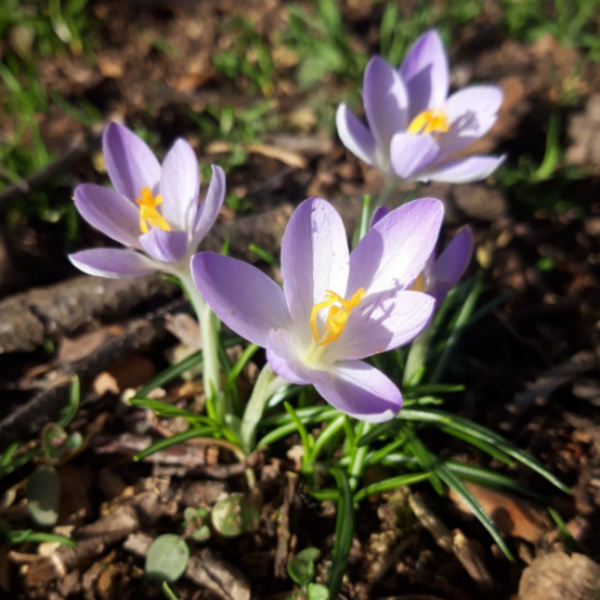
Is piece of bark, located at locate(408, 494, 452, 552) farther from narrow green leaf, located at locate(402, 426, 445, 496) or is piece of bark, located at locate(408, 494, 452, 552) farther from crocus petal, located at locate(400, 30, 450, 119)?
crocus petal, located at locate(400, 30, 450, 119)

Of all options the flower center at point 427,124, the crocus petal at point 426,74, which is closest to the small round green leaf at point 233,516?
the flower center at point 427,124

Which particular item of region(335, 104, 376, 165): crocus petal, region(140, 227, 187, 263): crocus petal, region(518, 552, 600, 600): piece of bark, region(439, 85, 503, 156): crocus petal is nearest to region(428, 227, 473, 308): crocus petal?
region(335, 104, 376, 165): crocus petal

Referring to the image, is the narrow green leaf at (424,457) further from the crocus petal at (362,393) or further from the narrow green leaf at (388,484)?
the crocus petal at (362,393)

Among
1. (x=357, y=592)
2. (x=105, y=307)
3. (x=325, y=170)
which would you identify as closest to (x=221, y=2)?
(x=325, y=170)

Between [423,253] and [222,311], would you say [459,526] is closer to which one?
[423,253]

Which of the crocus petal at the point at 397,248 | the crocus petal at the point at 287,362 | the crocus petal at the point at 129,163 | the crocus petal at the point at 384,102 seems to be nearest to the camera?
the crocus petal at the point at 287,362

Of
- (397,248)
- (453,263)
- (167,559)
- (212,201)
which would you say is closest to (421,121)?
(453,263)
